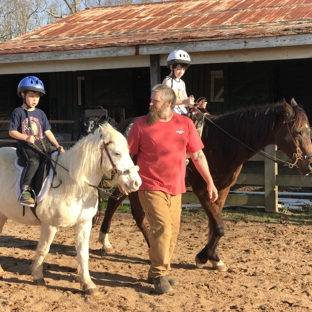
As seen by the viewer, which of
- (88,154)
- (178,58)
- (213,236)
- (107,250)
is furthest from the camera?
(107,250)

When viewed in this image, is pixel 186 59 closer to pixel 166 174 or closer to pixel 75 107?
pixel 166 174

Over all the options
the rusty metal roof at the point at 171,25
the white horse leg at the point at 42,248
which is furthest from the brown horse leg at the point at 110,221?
the rusty metal roof at the point at 171,25

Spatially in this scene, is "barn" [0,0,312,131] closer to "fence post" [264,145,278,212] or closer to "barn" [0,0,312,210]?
"barn" [0,0,312,210]

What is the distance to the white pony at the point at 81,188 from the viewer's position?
442 centimetres

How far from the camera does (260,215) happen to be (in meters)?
8.66

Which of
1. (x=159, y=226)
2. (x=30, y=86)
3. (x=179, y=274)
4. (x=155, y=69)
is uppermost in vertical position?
(x=30, y=86)

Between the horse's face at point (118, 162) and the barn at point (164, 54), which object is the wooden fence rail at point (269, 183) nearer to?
the barn at point (164, 54)

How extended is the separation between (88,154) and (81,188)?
33 centimetres

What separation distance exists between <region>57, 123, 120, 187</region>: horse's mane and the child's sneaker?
0.42 meters

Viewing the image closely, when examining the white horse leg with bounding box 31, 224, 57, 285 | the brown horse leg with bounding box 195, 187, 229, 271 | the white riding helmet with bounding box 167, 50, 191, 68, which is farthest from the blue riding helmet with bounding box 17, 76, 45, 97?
the brown horse leg with bounding box 195, 187, 229, 271

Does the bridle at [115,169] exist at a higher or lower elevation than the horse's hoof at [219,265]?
higher

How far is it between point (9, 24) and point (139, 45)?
32.2 metres

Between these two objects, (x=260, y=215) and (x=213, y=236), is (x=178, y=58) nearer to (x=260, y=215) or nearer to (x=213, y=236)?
(x=213, y=236)

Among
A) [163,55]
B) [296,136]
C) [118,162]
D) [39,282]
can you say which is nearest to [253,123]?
[296,136]
